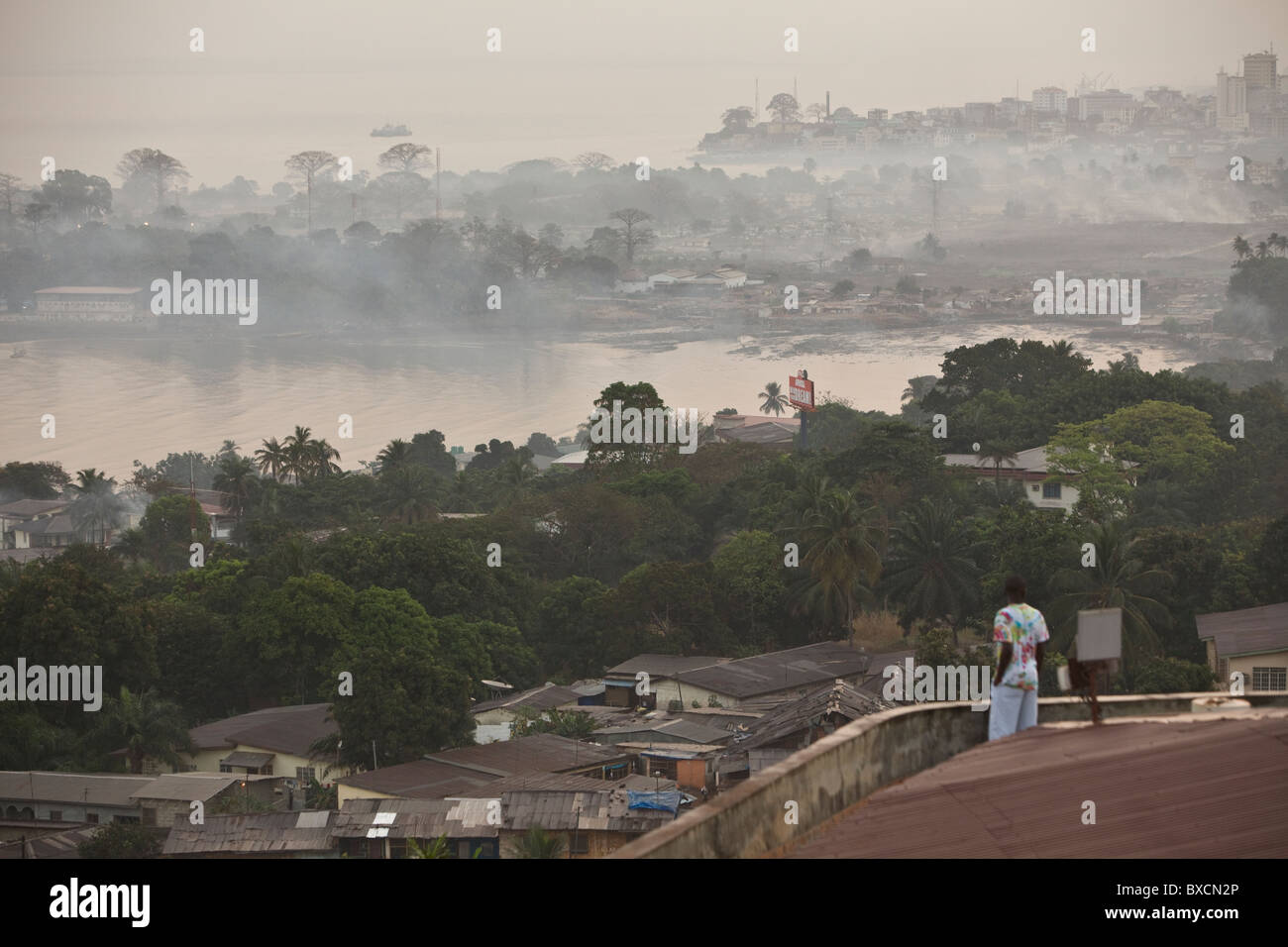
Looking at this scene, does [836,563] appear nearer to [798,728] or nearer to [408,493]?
[798,728]

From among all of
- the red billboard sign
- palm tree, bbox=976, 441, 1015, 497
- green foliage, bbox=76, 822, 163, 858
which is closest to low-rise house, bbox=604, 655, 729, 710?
green foliage, bbox=76, 822, 163, 858

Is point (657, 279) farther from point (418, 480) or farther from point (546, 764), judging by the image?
point (546, 764)

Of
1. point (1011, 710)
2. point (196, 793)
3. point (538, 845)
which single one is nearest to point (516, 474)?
point (196, 793)

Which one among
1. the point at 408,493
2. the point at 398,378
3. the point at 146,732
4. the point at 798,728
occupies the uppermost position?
the point at 398,378

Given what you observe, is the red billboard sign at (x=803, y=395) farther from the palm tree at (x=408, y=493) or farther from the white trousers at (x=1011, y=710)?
the white trousers at (x=1011, y=710)
